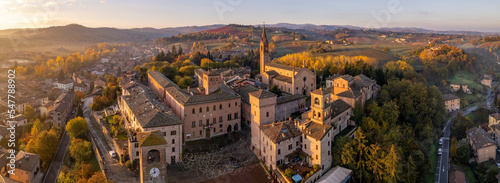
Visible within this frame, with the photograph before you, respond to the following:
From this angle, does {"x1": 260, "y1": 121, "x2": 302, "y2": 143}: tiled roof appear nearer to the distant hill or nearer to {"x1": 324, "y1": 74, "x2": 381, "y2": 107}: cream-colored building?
{"x1": 324, "y1": 74, "x2": 381, "y2": 107}: cream-colored building

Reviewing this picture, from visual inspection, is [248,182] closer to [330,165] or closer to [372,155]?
[330,165]

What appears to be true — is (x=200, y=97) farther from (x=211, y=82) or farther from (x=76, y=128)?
(x=76, y=128)

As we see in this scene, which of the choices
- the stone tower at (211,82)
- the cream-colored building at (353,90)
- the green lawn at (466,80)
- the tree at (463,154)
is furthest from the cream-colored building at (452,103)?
the stone tower at (211,82)

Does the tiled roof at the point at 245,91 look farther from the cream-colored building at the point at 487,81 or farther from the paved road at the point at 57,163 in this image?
the cream-colored building at the point at 487,81

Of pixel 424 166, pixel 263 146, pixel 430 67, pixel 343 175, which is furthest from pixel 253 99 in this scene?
pixel 430 67

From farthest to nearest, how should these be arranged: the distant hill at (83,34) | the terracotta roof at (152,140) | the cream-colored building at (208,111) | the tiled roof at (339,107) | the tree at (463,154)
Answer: the distant hill at (83,34) < the tree at (463,154) < the cream-colored building at (208,111) < the tiled roof at (339,107) < the terracotta roof at (152,140)

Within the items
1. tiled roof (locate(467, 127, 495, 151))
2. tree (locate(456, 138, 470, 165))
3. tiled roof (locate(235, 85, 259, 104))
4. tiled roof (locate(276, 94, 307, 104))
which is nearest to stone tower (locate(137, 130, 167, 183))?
tiled roof (locate(276, 94, 307, 104))
